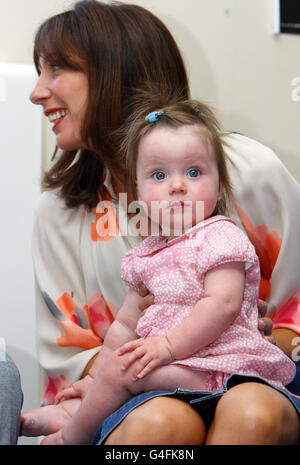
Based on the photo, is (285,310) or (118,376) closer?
(118,376)

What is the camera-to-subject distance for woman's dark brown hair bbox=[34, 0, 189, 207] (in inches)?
43.8

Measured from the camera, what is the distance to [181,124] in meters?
0.82

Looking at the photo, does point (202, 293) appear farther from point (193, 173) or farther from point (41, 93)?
point (41, 93)

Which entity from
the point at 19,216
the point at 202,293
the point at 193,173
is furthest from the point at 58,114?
the point at 202,293

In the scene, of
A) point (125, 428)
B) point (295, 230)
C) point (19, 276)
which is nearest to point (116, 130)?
point (295, 230)

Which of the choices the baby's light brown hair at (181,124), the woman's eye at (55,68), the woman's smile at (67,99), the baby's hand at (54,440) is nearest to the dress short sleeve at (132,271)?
the baby's light brown hair at (181,124)

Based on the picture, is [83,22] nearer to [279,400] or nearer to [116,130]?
[116,130]

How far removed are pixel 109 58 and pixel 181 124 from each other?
0.36 m

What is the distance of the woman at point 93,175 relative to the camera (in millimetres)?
1093

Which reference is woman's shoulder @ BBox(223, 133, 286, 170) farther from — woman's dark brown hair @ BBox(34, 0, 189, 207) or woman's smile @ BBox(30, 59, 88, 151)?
woman's smile @ BBox(30, 59, 88, 151)

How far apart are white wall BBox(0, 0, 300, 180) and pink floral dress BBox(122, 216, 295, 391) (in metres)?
0.68

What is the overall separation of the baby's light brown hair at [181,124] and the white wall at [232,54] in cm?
55

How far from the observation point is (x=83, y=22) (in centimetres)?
112
